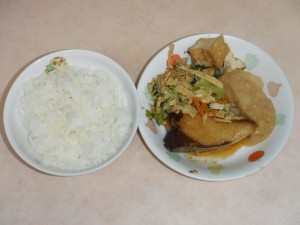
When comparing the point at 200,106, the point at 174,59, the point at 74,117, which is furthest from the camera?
the point at 174,59

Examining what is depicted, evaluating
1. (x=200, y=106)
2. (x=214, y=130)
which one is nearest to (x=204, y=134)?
(x=214, y=130)

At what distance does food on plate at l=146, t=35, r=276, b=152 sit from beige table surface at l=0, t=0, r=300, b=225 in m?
0.24

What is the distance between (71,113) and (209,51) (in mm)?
923

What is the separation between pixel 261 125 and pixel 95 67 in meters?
1.10

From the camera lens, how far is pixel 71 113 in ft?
6.16

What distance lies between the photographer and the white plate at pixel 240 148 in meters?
1.78

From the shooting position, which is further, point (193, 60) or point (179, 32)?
point (179, 32)

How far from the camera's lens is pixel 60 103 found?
6.36 feet

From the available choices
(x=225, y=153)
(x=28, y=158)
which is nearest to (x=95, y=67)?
(x=28, y=158)

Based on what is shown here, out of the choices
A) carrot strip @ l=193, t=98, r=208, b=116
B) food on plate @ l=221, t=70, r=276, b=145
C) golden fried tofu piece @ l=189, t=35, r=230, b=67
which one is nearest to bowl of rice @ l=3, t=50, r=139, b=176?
carrot strip @ l=193, t=98, r=208, b=116

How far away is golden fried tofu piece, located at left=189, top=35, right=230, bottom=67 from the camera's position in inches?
80.7

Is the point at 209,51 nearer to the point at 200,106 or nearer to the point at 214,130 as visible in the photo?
the point at 200,106

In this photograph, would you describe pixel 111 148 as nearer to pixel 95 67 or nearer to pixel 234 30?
pixel 95 67

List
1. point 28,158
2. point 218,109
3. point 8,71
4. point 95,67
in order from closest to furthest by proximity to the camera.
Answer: point 28,158 < point 218,109 < point 95,67 < point 8,71
